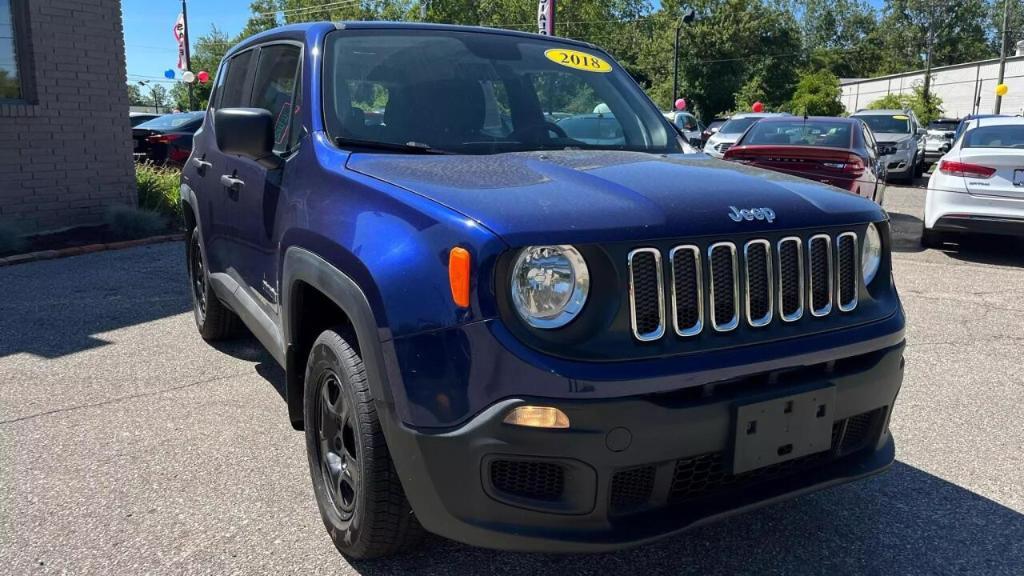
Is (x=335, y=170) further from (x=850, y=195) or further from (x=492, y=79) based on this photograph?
(x=850, y=195)

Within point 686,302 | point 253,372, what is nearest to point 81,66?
point 253,372

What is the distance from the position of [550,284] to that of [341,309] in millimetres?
810

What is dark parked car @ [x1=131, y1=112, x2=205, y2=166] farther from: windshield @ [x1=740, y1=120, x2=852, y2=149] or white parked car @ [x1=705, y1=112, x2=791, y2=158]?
white parked car @ [x1=705, y1=112, x2=791, y2=158]

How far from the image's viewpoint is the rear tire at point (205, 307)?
4.96 meters

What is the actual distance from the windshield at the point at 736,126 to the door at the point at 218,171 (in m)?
14.7

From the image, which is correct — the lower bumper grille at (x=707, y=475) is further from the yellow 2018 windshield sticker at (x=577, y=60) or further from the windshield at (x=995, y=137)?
the windshield at (x=995, y=137)

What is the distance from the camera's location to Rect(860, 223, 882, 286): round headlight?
2.78 meters

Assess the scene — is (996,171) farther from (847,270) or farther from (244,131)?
(244,131)

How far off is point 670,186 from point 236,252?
2.27m

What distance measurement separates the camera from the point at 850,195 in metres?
2.79

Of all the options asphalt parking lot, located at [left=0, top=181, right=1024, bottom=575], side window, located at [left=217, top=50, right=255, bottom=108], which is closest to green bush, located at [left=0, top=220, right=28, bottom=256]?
asphalt parking lot, located at [left=0, top=181, right=1024, bottom=575]

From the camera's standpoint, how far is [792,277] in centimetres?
250

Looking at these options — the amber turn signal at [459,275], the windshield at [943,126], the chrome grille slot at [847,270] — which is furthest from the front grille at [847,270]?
the windshield at [943,126]

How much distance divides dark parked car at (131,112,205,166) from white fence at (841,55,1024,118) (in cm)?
4254
